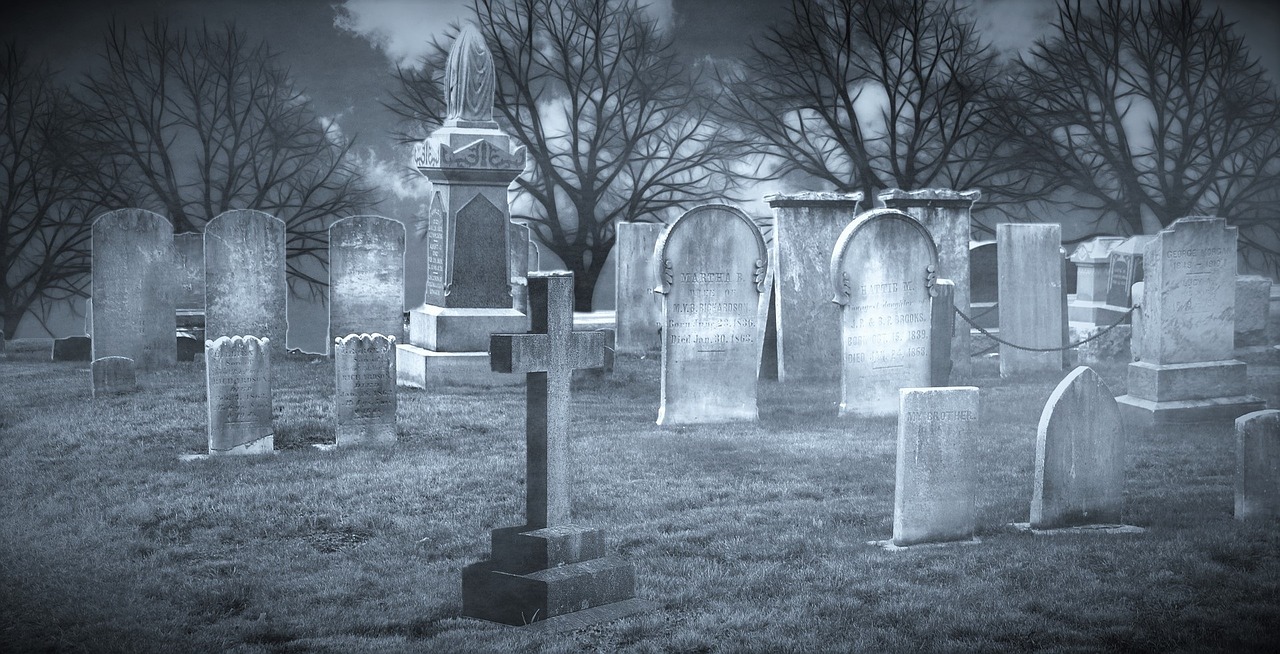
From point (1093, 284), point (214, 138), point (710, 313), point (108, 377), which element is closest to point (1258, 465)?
point (710, 313)

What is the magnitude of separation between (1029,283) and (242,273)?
960 centimetres

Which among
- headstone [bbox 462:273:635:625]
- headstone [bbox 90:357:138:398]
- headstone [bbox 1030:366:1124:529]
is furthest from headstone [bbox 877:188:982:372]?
headstone [bbox 462:273:635:625]

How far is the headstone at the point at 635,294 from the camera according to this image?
17.1m

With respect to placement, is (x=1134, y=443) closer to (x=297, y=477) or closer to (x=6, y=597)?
(x=297, y=477)

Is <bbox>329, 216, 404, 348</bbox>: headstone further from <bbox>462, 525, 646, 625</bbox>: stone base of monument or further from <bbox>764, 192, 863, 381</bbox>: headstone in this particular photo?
<bbox>462, 525, 646, 625</bbox>: stone base of monument

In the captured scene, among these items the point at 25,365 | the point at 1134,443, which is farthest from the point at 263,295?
the point at 1134,443

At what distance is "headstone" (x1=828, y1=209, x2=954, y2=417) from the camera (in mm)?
10844

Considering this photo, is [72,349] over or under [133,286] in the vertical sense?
under

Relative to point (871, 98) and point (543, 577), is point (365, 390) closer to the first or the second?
point (543, 577)

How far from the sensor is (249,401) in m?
9.18

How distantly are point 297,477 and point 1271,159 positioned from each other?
2156 centimetres

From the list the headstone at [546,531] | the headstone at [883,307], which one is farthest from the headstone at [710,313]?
the headstone at [546,531]

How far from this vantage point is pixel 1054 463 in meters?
6.70

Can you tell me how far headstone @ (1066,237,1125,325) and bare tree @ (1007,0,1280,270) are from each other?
6.55m
